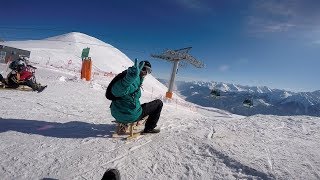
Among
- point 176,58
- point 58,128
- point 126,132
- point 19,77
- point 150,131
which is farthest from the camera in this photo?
→ point 176,58

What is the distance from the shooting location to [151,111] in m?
7.29

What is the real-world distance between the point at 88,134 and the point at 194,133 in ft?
8.79

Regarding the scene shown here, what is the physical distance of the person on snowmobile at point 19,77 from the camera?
49.4ft

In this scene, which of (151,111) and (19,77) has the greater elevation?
(151,111)

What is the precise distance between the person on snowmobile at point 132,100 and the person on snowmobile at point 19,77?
1014cm

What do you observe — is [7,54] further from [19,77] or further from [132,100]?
[132,100]

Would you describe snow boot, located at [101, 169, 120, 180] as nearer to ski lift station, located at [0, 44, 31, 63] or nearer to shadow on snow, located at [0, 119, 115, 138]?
shadow on snow, located at [0, 119, 115, 138]

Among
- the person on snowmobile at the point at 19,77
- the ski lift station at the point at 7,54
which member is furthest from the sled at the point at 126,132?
the ski lift station at the point at 7,54

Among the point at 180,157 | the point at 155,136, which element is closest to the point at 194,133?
the point at 155,136

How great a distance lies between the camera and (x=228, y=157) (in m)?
5.82

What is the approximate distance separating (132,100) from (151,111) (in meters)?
0.95

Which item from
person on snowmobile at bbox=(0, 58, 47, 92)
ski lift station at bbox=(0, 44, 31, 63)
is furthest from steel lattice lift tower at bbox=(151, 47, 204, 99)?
person on snowmobile at bbox=(0, 58, 47, 92)

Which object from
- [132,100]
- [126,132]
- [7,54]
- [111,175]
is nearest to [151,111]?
[126,132]

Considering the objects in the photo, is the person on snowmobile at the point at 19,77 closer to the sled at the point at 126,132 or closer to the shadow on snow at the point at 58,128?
the shadow on snow at the point at 58,128
